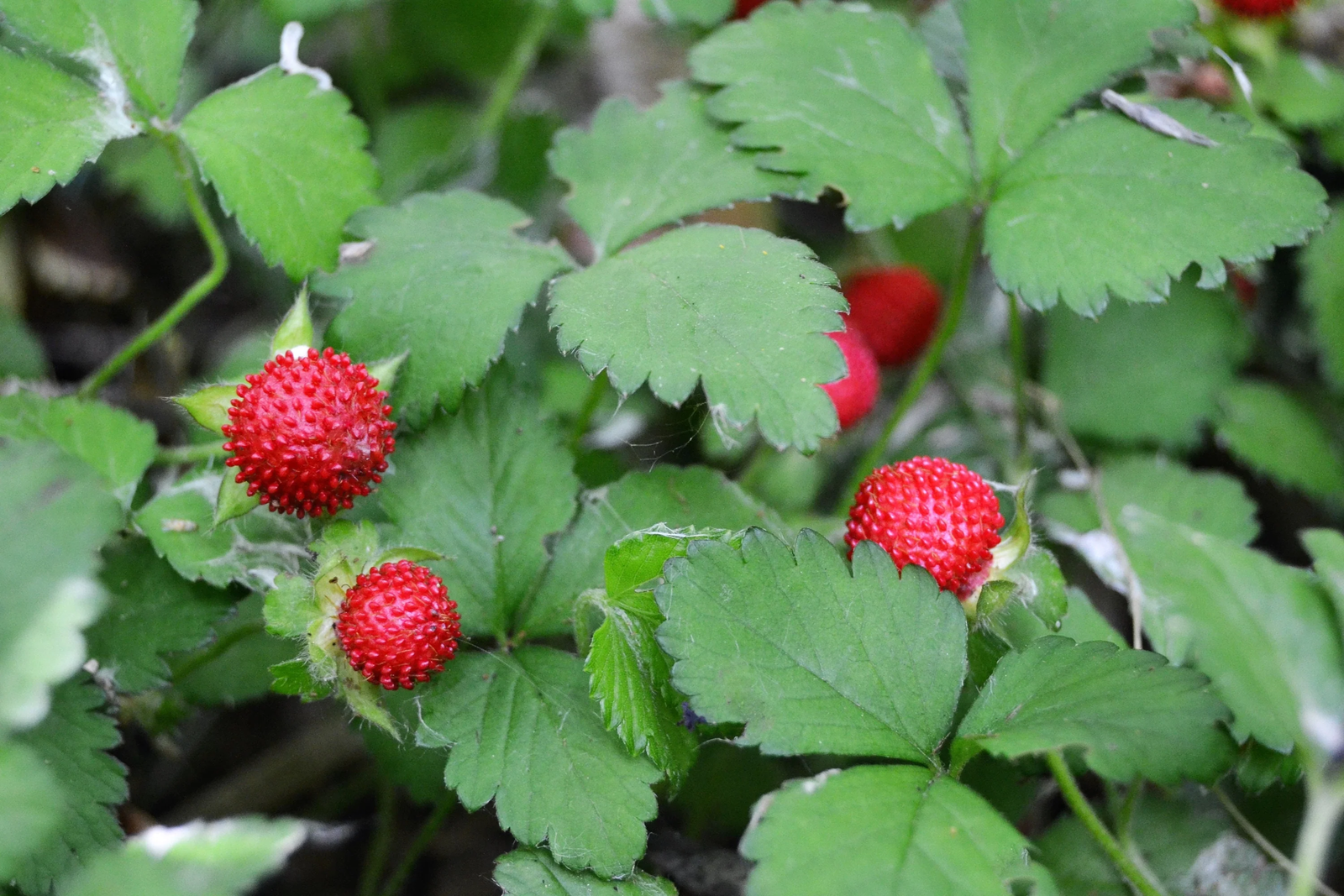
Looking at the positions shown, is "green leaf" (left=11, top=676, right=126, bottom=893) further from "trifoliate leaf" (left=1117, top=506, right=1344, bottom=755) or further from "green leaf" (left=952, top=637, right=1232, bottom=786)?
"trifoliate leaf" (left=1117, top=506, right=1344, bottom=755)

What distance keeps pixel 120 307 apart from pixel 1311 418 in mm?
2586

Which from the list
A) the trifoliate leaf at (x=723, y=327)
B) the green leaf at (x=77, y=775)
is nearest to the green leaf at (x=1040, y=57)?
the trifoliate leaf at (x=723, y=327)

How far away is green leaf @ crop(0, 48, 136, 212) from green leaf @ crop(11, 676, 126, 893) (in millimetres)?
622

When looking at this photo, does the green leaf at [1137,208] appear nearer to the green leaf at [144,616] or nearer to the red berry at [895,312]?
the red berry at [895,312]

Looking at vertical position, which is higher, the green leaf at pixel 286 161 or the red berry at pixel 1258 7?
the red berry at pixel 1258 7

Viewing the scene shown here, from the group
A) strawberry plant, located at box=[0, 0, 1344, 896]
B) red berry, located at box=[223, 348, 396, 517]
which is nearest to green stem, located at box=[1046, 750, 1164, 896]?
strawberry plant, located at box=[0, 0, 1344, 896]

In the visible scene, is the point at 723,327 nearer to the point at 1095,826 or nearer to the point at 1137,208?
the point at 1137,208

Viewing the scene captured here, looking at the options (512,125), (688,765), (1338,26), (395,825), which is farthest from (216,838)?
(1338,26)

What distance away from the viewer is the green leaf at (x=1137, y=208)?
144 centimetres

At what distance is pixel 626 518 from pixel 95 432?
0.75 meters

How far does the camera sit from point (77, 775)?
4.11 feet

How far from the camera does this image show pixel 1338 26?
2.29 meters

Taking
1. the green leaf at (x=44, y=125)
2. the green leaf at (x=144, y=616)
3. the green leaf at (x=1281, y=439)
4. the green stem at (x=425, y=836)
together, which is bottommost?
the green stem at (x=425, y=836)

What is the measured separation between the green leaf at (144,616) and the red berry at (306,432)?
0.23 m
